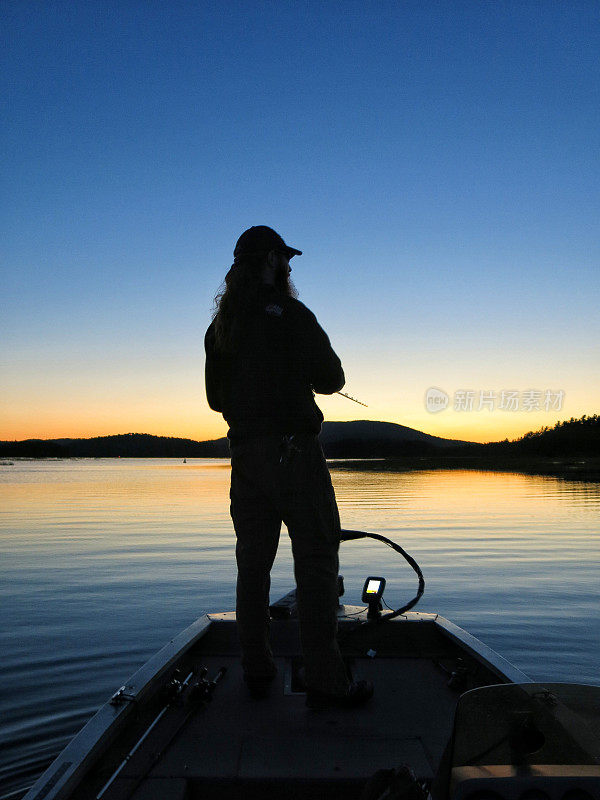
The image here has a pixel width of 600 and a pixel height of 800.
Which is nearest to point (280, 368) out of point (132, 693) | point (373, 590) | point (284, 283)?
point (284, 283)

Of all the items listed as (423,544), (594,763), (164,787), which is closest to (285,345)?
(164,787)

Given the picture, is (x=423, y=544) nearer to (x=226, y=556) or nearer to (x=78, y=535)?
(x=226, y=556)

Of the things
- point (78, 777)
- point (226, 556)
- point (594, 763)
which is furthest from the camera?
point (226, 556)

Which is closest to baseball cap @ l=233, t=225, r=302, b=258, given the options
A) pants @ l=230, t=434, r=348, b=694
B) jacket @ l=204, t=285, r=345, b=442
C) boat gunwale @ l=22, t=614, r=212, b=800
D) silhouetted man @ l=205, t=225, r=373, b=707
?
silhouetted man @ l=205, t=225, r=373, b=707

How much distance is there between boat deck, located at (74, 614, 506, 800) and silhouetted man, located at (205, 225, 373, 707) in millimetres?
190

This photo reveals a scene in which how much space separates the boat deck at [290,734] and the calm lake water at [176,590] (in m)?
1.40

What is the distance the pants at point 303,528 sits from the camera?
3.24 metres

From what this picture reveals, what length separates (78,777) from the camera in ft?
7.92

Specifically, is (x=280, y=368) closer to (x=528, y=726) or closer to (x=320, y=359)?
(x=320, y=359)

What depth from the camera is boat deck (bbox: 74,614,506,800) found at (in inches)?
102

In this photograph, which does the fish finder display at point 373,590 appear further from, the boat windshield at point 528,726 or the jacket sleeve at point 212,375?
the boat windshield at point 528,726

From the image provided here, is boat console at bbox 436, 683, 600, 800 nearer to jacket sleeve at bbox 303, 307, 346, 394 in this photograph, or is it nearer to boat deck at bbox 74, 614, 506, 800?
boat deck at bbox 74, 614, 506, 800

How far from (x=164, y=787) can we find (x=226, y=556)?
37.0 feet

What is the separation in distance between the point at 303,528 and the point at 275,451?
398mm
